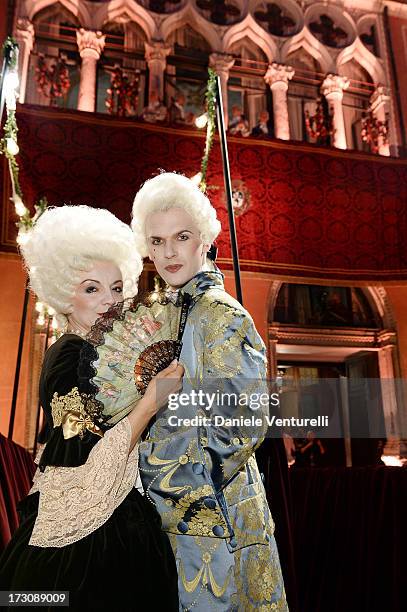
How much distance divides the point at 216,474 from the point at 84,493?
0.32 metres

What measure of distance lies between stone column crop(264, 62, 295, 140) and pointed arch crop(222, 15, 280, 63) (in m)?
0.23

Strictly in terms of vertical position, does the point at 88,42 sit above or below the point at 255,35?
below

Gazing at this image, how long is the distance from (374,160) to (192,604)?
16.8ft

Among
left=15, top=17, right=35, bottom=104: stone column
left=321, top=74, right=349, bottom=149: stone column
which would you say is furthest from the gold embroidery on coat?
left=321, top=74, right=349, bottom=149: stone column

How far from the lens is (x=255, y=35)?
8766 millimetres

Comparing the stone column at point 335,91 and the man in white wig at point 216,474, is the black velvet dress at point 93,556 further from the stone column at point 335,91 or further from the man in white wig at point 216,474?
the stone column at point 335,91

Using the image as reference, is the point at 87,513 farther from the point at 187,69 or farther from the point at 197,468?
the point at 187,69

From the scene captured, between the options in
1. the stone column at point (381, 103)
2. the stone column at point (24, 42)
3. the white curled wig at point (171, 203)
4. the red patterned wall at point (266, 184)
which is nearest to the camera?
the white curled wig at point (171, 203)

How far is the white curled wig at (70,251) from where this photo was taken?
159 cm

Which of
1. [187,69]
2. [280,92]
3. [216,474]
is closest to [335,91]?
[280,92]

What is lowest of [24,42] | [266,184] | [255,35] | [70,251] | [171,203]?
[70,251]

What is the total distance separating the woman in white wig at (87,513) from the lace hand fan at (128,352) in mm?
41

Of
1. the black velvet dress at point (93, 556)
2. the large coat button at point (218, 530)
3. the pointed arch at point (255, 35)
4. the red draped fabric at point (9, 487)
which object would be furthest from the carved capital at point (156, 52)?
the large coat button at point (218, 530)

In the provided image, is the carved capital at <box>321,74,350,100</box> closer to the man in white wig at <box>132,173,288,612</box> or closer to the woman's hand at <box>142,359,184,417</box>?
the man in white wig at <box>132,173,288,612</box>
